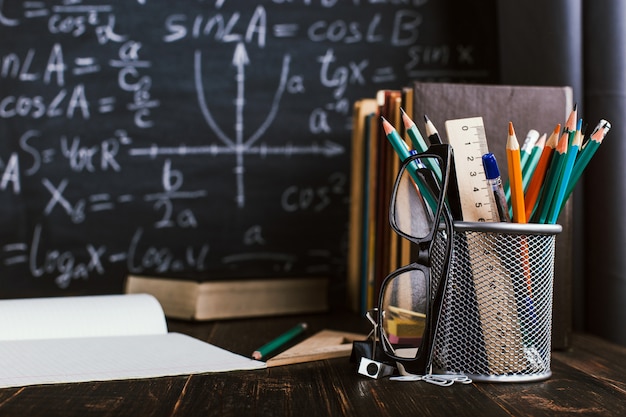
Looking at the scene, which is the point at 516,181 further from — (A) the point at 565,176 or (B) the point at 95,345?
(B) the point at 95,345

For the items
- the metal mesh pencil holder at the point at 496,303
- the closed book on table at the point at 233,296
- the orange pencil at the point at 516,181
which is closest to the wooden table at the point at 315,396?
the metal mesh pencil holder at the point at 496,303

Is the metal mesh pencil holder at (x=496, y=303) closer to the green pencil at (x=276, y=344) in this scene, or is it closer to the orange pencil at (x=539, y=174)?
the orange pencil at (x=539, y=174)

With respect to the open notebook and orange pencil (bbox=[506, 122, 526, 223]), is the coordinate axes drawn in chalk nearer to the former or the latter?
the open notebook

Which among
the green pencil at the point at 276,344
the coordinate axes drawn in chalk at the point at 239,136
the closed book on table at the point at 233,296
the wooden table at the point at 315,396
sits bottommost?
the wooden table at the point at 315,396

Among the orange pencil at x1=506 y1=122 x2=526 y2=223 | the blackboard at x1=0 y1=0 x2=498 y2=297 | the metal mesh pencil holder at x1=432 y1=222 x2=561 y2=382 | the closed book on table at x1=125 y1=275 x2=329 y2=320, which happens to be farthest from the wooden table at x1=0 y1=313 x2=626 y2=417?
the blackboard at x1=0 y1=0 x2=498 y2=297

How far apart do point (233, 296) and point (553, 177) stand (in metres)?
0.55

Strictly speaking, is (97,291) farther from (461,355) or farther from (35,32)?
(461,355)

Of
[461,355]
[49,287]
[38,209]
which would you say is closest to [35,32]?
[38,209]

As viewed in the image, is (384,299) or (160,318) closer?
(384,299)

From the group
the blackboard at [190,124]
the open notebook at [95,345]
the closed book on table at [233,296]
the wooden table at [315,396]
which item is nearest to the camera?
the wooden table at [315,396]

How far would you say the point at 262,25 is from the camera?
54.2 inches

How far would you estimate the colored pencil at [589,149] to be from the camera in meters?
0.69

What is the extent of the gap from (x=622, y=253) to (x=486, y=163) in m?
0.42

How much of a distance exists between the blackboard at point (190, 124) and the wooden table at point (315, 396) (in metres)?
0.65
